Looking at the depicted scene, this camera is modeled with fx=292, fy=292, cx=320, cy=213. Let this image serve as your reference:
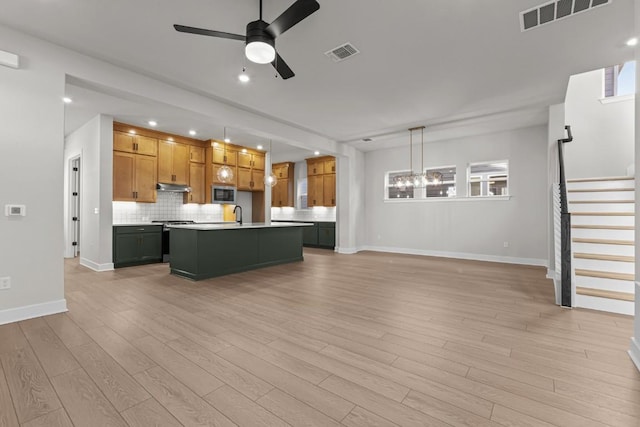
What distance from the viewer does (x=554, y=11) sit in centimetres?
269

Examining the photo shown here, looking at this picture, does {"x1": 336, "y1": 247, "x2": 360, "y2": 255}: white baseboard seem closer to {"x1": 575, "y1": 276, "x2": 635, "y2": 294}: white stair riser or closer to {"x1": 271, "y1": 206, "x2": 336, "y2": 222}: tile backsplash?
{"x1": 271, "y1": 206, "x2": 336, "y2": 222}: tile backsplash

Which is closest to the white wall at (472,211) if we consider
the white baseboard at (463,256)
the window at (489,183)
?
the white baseboard at (463,256)

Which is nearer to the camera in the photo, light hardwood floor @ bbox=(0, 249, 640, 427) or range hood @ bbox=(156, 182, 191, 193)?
light hardwood floor @ bbox=(0, 249, 640, 427)

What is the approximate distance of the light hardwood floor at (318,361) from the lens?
1611 millimetres

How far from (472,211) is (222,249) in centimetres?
578

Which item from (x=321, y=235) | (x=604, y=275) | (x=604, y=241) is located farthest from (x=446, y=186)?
(x=604, y=275)

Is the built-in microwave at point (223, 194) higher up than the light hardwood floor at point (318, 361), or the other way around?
the built-in microwave at point (223, 194)

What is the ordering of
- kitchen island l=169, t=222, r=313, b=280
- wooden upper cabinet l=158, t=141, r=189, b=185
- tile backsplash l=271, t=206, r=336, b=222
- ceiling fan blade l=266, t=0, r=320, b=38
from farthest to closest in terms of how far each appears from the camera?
tile backsplash l=271, t=206, r=336, b=222 → wooden upper cabinet l=158, t=141, r=189, b=185 → kitchen island l=169, t=222, r=313, b=280 → ceiling fan blade l=266, t=0, r=320, b=38

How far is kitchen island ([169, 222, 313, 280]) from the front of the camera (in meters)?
4.78

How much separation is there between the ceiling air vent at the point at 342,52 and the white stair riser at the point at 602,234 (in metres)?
Result: 3.78

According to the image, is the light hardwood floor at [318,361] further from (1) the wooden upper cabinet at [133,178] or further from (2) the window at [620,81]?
(2) the window at [620,81]

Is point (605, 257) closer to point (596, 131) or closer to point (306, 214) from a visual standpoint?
point (596, 131)

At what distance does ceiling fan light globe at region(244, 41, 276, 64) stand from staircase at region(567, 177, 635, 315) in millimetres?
4209

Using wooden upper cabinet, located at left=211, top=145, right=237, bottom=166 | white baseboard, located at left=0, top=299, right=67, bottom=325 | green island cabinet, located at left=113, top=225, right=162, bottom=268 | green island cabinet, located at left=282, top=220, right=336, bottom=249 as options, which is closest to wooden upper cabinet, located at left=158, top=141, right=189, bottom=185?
wooden upper cabinet, located at left=211, top=145, right=237, bottom=166
